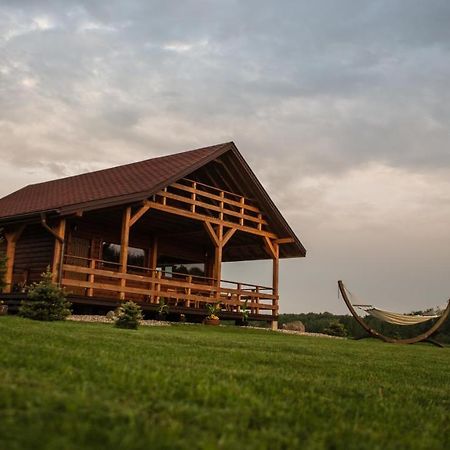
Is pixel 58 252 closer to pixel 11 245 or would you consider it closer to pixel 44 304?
pixel 11 245

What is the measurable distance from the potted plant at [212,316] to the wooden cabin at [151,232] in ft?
1.38

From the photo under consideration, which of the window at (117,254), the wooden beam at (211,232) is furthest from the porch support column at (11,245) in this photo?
the wooden beam at (211,232)

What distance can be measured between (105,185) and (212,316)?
566 centimetres

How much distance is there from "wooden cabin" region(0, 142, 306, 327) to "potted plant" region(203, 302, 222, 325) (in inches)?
16.6

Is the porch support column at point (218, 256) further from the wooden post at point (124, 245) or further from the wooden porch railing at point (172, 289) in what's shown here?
the wooden post at point (124, 245)

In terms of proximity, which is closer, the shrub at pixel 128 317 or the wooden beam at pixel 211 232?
the shrub at pixel 128 317

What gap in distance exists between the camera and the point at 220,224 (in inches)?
811

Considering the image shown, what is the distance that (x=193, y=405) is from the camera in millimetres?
3529

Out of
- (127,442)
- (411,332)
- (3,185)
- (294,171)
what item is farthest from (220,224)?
(127,442)

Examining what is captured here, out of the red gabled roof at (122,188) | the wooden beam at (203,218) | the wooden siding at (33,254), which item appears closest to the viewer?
the red gabled roof at (122,188)

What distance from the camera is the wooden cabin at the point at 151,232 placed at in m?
17.1

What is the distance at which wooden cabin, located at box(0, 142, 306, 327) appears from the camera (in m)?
17.1

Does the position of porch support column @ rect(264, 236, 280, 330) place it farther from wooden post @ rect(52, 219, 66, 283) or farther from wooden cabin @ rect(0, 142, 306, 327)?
wooden post @ rect(52, 219, 66, 283)

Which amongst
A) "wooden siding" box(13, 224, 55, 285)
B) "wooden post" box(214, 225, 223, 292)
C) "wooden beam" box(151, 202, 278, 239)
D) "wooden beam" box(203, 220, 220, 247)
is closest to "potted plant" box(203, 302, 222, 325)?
"wooden post" box(214, 225, 223, 292)
